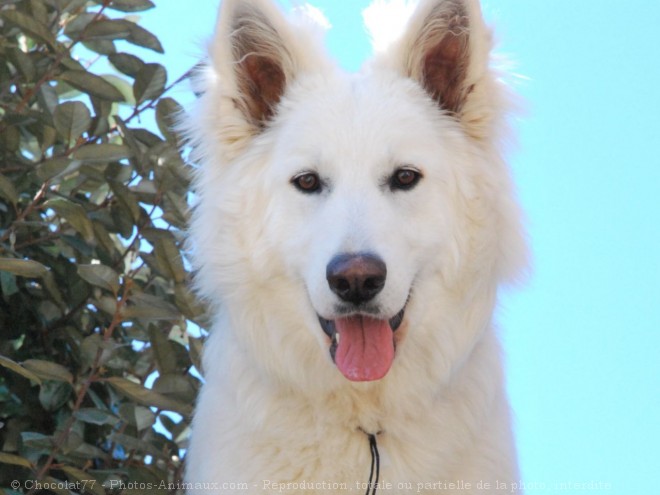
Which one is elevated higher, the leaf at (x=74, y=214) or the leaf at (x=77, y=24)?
the leaf at (x=77, y=24)

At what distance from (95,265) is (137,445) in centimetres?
81

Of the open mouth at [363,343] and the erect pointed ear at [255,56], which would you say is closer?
the open mouth at [363,343]

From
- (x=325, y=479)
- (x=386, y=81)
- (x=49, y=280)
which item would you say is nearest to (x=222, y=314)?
(x=325, y=479)

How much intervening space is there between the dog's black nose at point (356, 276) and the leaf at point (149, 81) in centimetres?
215

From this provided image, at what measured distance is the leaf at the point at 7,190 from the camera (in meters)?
4.69

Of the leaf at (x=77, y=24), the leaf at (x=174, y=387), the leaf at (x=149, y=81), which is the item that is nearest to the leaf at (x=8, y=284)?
the leaf at (x=174, y=387)

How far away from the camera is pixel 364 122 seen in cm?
362

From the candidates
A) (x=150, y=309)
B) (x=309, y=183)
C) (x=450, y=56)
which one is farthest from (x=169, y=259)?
(x=450, y=56)

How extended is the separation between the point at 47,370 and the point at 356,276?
1.76 m

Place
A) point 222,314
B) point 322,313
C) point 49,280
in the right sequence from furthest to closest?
point 49,280 < point 222,314 < point 322,313

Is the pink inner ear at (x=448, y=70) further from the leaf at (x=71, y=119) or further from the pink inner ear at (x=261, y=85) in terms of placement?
the leaf at (x=71, y=119)

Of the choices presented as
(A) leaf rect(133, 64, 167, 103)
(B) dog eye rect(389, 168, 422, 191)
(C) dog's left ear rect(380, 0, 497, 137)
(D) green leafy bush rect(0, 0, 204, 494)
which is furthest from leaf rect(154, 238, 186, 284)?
(B) dog eye rect(389, 168, 422, 191)

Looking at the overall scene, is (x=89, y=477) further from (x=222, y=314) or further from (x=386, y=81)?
Result: (x=386, y=81)

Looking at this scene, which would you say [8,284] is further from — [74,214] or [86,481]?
[86,481]
